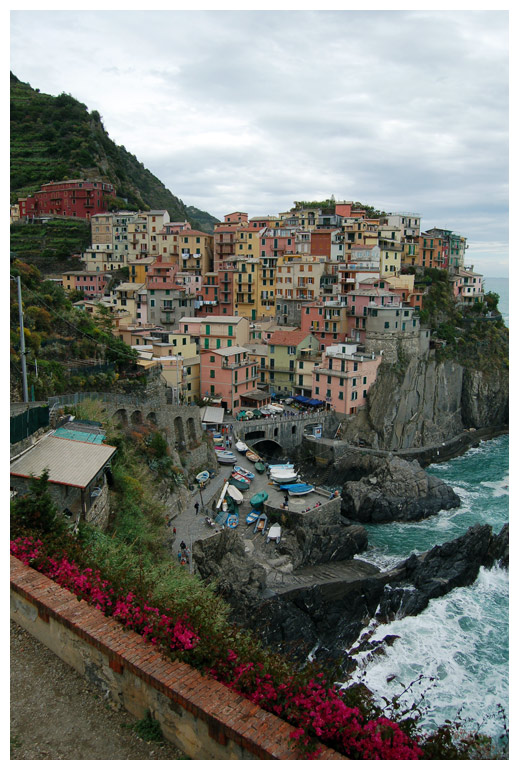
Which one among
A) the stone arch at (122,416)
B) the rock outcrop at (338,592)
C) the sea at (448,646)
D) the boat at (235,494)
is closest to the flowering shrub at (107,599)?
the sea at (448,646)

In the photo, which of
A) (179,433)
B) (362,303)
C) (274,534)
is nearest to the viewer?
(274,534)

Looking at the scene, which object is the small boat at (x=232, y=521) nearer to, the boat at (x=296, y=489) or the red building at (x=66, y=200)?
the boat at (x=296, y=489)

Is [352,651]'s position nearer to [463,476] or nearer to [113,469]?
[113,469]

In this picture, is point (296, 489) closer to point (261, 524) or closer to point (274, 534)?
point (261, 524)

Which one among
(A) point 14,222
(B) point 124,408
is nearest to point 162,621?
(B) point 124,408

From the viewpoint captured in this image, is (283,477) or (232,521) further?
(283,477)

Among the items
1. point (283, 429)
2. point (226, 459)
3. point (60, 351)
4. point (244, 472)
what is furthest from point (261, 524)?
point (60, 351)

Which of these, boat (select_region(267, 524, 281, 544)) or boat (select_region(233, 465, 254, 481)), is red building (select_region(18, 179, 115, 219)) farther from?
boat (select_region(267, 524, 281, 544))
